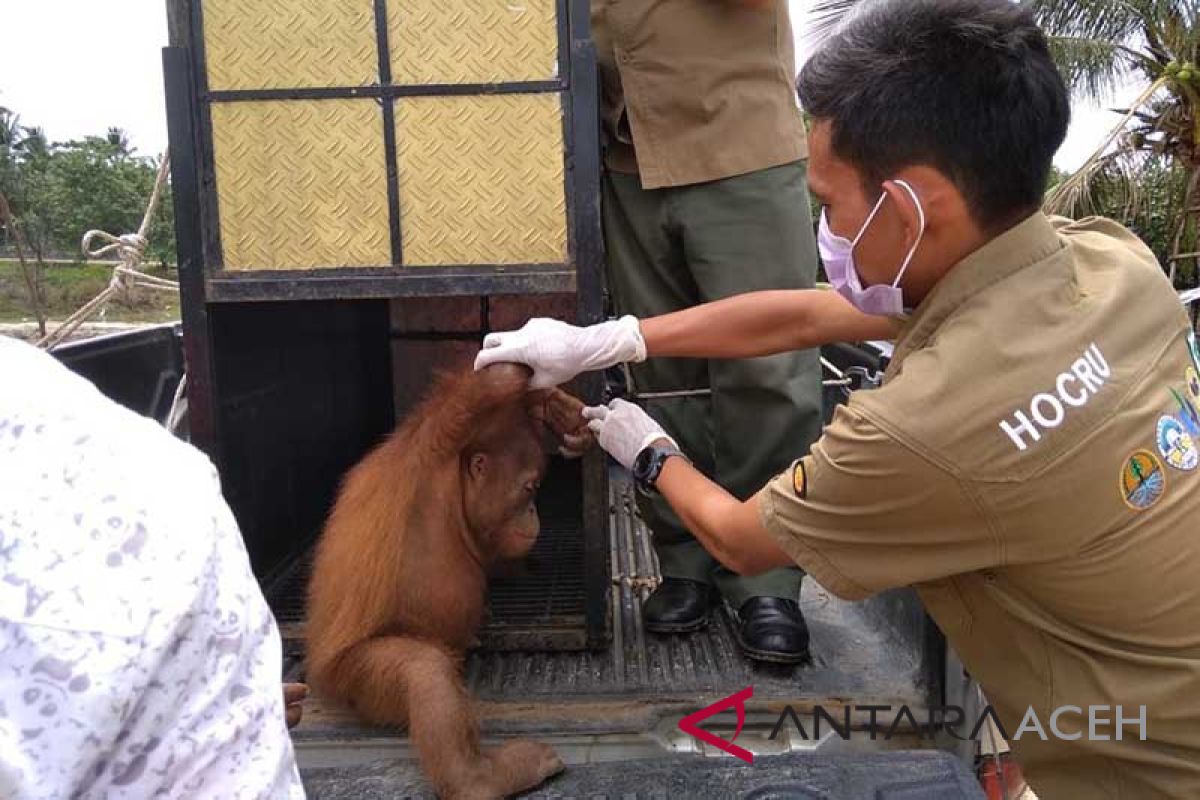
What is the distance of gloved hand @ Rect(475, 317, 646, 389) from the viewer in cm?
213

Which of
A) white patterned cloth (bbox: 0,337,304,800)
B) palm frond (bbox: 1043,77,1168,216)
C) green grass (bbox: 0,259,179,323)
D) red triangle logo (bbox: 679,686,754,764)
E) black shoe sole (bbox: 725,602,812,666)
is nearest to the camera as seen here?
white patterned cloth (bbox: 0,337,304,800)

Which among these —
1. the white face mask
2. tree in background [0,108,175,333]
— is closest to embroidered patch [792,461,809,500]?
the white face mask

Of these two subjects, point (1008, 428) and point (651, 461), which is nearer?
point (1008, 428)

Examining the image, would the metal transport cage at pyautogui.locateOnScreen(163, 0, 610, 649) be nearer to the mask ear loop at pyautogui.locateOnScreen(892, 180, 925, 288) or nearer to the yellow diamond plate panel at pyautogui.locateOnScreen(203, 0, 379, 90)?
the yellow diamond plate panel at pyautogui.locateOnScreen(203, 0, 379, 90)

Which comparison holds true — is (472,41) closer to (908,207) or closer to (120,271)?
(908,207)

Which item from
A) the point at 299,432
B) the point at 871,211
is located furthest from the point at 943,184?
the point at 299,432

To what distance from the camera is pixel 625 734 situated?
196 cm

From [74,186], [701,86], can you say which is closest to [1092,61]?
[701,86]

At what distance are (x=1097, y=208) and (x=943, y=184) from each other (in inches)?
450

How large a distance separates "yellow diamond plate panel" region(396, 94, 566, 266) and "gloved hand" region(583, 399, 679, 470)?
35 cm

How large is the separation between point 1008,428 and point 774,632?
1.01m

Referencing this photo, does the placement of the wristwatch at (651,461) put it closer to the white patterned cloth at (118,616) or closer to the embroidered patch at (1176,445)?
the embroidered patch at (1176,445)

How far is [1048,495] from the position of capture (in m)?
1.37

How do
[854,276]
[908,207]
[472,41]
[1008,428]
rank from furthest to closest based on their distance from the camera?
[472,41]
[854,276]
[908,207]
[1008,428]
